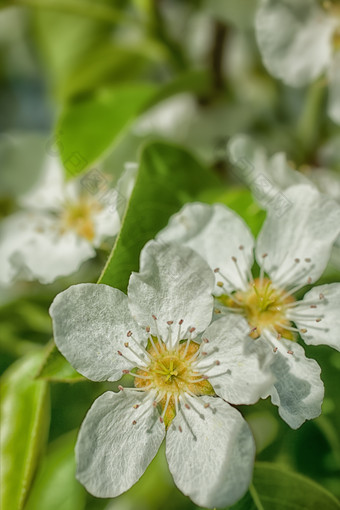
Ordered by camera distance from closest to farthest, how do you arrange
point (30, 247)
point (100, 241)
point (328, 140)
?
point (100, 241) < point (30, 247) < point (328, 140)

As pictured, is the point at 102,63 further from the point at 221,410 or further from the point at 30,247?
the point at 221,410

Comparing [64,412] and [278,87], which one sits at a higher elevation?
[278,87]

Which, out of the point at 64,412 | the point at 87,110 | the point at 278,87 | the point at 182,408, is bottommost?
the point at 64,412

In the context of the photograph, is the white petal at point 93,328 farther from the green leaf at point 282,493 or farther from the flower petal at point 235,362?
the green leaf at point 282,493

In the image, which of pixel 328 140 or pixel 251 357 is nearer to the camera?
pixel 251 357

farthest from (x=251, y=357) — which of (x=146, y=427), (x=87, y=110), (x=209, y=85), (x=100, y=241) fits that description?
(x=209, y=85)

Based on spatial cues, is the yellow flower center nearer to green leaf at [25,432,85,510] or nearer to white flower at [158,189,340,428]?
white flower at [158,189,340,428]

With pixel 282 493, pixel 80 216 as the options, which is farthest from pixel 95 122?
pixel 282 493

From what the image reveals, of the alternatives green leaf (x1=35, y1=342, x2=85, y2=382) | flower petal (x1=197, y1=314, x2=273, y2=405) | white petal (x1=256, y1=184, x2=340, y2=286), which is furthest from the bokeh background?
flower petal (x1=197, y1=314, x2=273, y2=405)

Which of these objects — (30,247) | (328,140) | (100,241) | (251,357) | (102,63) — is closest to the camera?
(251,357)
